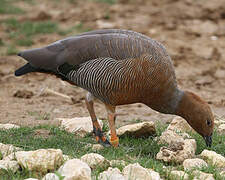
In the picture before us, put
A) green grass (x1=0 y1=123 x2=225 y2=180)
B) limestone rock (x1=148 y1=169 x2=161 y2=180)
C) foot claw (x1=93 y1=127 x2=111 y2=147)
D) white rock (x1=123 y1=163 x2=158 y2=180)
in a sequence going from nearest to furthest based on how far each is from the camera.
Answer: white rock (x1=123 y1=163 x2=158 y2=180), limestone rock (x1=148 y1=169 x2=161 y2=180), green grass (x1=0 y1=123 x2=225 y2=180), foot claw (x1=93 y1=127 x2=111 y2=147)

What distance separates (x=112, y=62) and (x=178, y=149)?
4.19ft

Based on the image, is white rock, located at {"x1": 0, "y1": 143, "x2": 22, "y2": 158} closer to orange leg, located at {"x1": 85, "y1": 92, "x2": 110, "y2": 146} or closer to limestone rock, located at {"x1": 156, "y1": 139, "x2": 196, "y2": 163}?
orange leg, located at {"x1": 85, "y1": 92, "x2": 110, "y2": 146}

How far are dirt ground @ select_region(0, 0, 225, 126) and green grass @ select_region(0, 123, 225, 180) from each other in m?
0.75

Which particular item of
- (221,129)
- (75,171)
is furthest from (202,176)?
(221,129)

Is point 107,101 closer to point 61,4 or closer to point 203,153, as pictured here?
point 203,153

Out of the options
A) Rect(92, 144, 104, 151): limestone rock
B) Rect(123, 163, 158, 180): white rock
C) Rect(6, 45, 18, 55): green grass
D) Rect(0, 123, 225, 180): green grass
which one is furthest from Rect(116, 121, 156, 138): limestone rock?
Rect(6, 45, 18, 55): green grass

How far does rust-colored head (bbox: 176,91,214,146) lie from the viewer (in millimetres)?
6118

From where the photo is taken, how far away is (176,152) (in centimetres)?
548

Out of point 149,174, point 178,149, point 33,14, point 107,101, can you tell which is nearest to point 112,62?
point 107,101

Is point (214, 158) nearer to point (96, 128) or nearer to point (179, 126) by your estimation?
point (179, 126)

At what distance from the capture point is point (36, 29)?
40.8 feet

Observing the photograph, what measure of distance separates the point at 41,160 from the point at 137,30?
860cm

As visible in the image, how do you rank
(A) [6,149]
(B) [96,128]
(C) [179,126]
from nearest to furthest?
(A) [6,149]
(B) [96,128]
(C) [179,126]

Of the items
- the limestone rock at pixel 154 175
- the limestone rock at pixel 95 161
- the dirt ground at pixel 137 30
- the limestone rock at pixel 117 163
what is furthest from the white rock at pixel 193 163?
the dirt ground at pixel 137 30
